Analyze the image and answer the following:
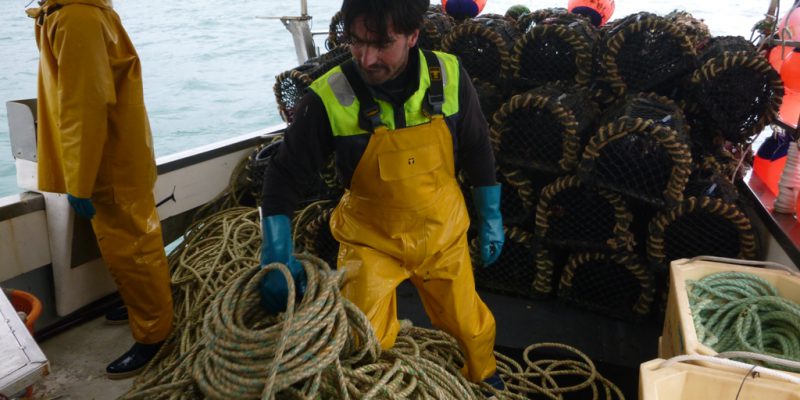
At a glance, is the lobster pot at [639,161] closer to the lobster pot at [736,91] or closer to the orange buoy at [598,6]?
the lobster pot at [736,91]

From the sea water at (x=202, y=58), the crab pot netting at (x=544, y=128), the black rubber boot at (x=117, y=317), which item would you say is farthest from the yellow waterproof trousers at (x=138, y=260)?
the sea water at (x=202, y=58)

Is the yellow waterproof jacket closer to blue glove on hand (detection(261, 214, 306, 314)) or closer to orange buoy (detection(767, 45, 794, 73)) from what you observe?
blue glove on hand (detection(261, 214, 306, 314))

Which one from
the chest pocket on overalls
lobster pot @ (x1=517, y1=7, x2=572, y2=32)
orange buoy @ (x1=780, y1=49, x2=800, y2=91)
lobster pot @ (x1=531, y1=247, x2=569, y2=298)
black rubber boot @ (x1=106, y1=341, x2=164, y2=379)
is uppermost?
lobster pot @ (x1=517, y1=7, x2=572, y2=32)

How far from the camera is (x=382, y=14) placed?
1.67 meters

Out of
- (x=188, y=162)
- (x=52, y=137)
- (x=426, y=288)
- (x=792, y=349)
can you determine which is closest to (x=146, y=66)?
(x=188, y=162)

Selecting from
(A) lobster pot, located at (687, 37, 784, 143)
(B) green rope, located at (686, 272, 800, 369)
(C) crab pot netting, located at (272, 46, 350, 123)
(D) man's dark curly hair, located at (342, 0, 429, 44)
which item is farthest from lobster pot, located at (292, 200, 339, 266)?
(A) lobster pot, located at (687, 37, 784, 143)

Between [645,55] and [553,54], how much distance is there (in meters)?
0.50

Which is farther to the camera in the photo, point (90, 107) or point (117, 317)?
point (117, 317)

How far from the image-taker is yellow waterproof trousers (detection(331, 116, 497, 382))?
189 cm

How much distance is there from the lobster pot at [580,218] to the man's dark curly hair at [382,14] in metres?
1.51

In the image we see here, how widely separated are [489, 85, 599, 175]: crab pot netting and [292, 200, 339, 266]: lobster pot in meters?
1.13

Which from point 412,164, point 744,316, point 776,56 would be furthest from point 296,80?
point 776,56

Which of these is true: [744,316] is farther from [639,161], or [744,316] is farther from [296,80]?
[296,80]

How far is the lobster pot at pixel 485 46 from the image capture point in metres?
3.16
